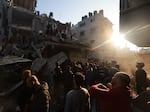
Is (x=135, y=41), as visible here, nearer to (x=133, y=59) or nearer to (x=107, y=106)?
(x=107, y=106)

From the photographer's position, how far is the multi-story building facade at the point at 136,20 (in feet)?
6.95

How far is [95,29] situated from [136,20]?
59273 mm

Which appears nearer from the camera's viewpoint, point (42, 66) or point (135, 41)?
point (135, 41)

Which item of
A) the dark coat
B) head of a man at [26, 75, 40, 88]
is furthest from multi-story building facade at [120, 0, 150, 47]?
head of a man at [26, 75, 40, 88]

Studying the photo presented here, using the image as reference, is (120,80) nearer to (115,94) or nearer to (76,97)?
(115,94)

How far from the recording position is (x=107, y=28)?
63.0 meters

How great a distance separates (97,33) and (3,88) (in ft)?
155

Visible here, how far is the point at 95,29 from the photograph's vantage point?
200 feet

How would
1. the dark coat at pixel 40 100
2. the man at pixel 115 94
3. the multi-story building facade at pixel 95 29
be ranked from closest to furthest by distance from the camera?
the man at pixel 115 94 → the dark coat at pixel 40 100 → the multi-story building facade at pixel 95 29

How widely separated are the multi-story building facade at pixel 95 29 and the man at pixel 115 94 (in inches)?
2203

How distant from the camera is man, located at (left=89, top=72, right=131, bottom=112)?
3598mm

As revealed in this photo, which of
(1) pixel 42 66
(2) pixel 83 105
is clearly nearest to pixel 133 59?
(1) pixel 42 66

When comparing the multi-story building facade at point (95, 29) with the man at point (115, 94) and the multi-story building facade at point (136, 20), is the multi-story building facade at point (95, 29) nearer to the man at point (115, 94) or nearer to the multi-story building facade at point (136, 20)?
the man at point (115, 94)

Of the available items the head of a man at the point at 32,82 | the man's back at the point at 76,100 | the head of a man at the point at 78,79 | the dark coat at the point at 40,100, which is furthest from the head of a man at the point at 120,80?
the head of a man at the point at 32,82
